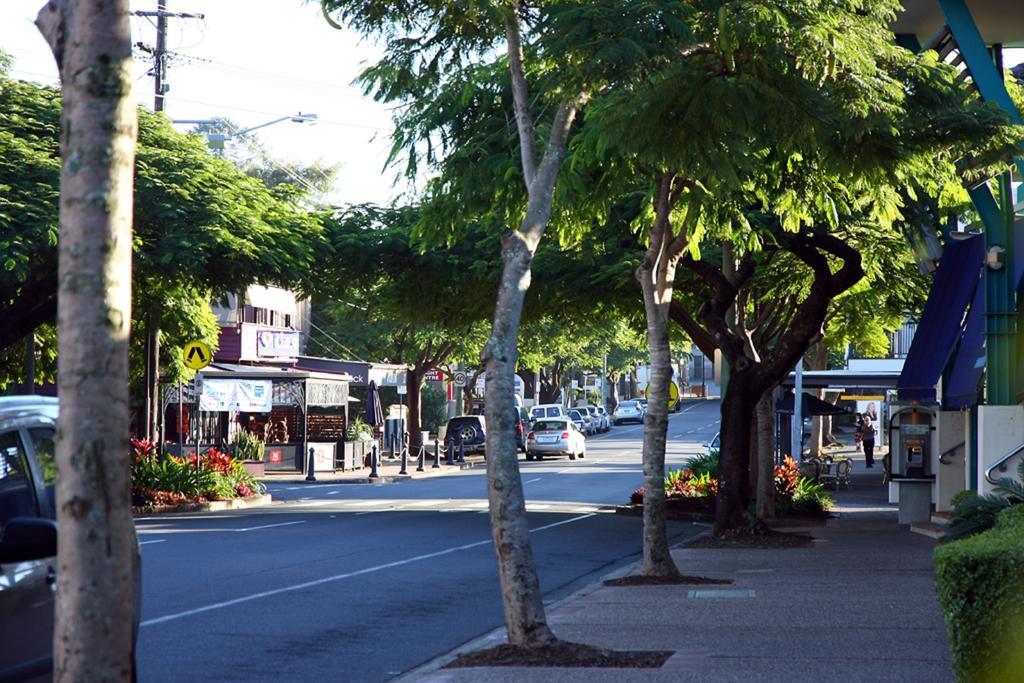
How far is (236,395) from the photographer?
130 feet

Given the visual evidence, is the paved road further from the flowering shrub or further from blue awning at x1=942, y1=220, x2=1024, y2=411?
blue awning at x1=942, y1=220, x2=1024, y2=411

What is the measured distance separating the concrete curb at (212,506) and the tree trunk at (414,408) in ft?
79.7

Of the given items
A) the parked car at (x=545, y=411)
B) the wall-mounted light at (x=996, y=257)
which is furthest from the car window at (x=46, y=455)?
the parked car at (x=545, y=411)

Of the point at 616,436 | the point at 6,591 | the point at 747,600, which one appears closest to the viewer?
the point at 6,591

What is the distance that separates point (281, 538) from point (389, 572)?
180 inches

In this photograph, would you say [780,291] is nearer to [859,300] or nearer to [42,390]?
[859,300]

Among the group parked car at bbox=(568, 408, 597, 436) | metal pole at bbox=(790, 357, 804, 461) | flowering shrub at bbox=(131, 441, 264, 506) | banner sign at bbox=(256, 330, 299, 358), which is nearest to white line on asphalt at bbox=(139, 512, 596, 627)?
flowering shrub at bbox=(131, 441, 264, 506)

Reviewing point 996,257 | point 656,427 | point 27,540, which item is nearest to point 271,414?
point 996,257

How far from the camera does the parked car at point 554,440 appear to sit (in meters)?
54.8

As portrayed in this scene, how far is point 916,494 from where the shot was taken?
23.6 metres

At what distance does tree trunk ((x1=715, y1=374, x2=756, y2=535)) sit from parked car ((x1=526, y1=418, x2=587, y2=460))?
3338 cm

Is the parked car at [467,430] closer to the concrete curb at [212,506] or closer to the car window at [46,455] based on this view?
the concrete curb at [212,506]

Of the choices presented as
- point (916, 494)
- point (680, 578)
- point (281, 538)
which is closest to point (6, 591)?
point (680, 578)

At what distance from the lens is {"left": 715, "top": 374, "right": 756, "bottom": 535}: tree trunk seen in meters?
21.0
